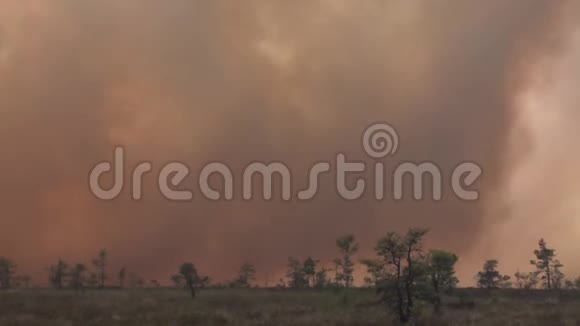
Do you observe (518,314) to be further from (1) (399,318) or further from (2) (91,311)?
(2) (91,311)

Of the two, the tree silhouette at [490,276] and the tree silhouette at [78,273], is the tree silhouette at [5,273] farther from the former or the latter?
the tree silhouette at [490,276]

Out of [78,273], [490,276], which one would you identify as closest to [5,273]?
[78,273]

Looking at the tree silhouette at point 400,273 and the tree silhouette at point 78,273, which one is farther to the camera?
the tree silhouette at point 78,273

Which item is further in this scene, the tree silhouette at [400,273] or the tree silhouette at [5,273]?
the tree silhouette at [5,273]

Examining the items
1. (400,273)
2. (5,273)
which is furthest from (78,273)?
(400,273)

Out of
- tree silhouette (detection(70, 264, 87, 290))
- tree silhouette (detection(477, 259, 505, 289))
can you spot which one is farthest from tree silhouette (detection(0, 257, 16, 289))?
tree silhouette (detection(477, 259, 505, 289))

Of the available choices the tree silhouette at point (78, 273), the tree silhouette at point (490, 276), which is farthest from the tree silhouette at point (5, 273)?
the tree silhouette at point (490, 276)

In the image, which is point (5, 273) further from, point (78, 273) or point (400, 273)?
point (400, 273)

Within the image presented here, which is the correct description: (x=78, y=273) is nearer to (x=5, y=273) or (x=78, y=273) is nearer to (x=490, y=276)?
(x=5, y=273)

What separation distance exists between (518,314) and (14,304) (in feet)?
158

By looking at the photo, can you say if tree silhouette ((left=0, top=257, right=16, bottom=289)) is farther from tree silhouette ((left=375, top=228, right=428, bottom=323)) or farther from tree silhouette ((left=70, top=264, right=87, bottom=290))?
tree silhouette ((left=375, top=228, right=428, bottom=323))

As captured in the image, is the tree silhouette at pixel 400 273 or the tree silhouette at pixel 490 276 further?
the tree silhouette at pixel 490 276

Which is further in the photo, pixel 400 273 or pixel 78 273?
pixel 78 273

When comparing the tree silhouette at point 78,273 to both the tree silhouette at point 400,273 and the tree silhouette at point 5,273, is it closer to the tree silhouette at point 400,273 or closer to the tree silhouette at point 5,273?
the tree silhouette at point 5,273
